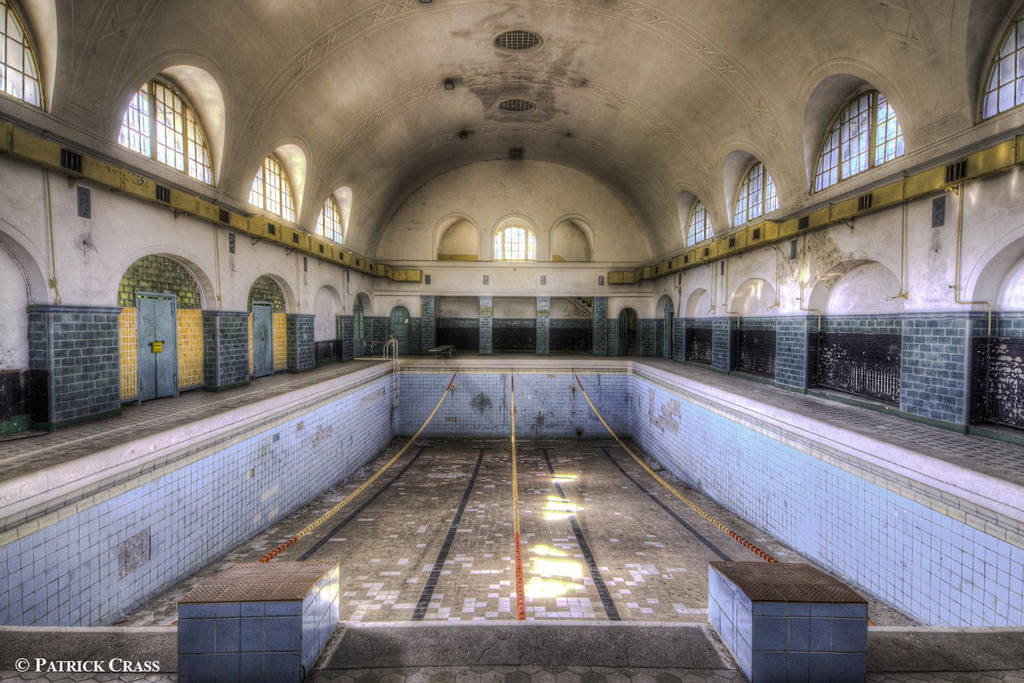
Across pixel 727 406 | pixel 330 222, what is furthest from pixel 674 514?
pixel 330 222

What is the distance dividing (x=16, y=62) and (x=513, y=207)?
1301 cm

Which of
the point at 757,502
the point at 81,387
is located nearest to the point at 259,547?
→ the point at 81,387

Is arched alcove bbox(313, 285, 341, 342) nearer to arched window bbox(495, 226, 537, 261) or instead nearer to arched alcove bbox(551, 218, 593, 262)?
arched window bbox(495, 226, 537, 261)

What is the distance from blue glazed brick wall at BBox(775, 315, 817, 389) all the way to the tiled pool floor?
2.95 m

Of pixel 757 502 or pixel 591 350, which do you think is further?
pixel 591 350

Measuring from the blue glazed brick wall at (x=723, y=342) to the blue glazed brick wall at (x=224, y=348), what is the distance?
36.0ft

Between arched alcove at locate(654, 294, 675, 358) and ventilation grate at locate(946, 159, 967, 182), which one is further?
arched alcove at locate(654, 294, 675, 358)

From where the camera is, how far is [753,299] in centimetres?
1097

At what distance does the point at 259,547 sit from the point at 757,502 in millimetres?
7201

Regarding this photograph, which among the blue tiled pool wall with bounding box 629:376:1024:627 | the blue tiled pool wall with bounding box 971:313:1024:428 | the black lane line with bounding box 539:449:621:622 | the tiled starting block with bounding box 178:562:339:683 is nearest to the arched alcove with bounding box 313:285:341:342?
the black lane line with bounding box 539:449:621:622

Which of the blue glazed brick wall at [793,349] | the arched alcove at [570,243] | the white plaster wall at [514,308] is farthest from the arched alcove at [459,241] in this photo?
the blue glazed brick wall at [793,349]

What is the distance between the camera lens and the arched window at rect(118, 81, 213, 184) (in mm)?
6617

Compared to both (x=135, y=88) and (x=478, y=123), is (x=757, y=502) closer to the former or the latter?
(x=135, y=88)

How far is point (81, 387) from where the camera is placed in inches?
226
